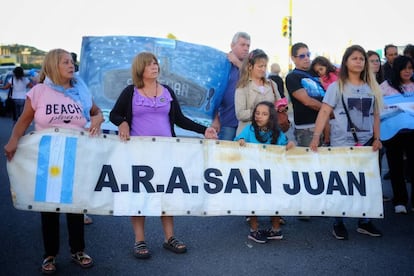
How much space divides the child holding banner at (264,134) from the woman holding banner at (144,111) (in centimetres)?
49

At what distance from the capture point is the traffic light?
27406 millimetres

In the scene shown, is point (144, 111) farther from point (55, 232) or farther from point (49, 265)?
point (49, 265)

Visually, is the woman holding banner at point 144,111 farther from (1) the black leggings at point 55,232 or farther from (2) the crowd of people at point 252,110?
(1) the black leggings at point 55,232

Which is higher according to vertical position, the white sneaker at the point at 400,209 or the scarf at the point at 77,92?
the scarf at the point at 77,92

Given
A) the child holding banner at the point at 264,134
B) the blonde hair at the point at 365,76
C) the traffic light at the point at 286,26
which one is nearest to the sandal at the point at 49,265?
the child holding banner at the point at 264,134

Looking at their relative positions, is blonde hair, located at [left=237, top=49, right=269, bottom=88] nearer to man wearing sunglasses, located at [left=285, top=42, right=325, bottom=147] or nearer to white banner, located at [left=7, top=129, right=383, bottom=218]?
man wearing sunglasses, located at [left=285, top=42, right=325, bottom=147]

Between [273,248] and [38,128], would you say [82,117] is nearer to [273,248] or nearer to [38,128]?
[38,128]

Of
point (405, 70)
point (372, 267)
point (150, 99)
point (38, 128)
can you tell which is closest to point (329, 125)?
point (405, 70)

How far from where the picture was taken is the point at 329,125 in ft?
16.9

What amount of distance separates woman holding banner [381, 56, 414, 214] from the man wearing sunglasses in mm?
950

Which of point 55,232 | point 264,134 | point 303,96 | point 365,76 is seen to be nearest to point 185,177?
point 264,134

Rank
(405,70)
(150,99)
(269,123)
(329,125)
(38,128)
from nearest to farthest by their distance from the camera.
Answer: (38,128)
(150,99)
(269,123)
(329,125)
(405,70)

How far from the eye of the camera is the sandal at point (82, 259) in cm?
392

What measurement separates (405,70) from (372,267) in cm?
273
